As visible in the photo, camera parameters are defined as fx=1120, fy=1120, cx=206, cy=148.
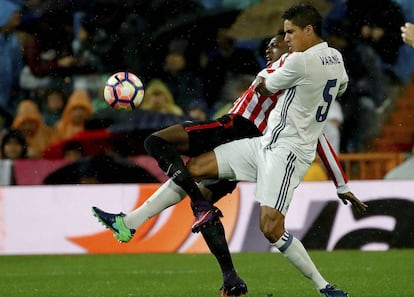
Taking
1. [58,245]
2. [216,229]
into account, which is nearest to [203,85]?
[58,245]

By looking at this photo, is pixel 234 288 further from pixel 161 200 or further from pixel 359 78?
pixel 359 78

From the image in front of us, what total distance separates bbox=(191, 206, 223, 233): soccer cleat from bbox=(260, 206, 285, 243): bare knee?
0.33 m

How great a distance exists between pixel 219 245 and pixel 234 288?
36cm

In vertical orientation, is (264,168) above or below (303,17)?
below

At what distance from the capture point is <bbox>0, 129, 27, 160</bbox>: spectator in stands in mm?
12719

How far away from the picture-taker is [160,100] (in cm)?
1323

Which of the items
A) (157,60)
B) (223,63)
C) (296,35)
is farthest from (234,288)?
(157,60)

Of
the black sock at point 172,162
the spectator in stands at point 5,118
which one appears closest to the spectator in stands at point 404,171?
the spectator in stands at point 5,118

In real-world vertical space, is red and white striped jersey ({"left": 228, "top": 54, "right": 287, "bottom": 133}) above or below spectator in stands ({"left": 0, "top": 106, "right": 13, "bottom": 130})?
above

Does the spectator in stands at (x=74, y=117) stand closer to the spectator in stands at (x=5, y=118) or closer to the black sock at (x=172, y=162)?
the spectator in stands at (x=5, y=118)

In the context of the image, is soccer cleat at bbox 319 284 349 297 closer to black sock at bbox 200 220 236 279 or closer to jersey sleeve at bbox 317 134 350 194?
black sock at bbox 200 220 236 279

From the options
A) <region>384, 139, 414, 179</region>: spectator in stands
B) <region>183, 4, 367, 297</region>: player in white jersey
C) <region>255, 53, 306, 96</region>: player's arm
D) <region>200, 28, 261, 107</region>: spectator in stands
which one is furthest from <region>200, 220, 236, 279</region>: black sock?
<region>200, 28, 261, 107</region>: spectator in stands

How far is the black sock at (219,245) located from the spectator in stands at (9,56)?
684 cm

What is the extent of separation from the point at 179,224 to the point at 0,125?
9.82 ft
